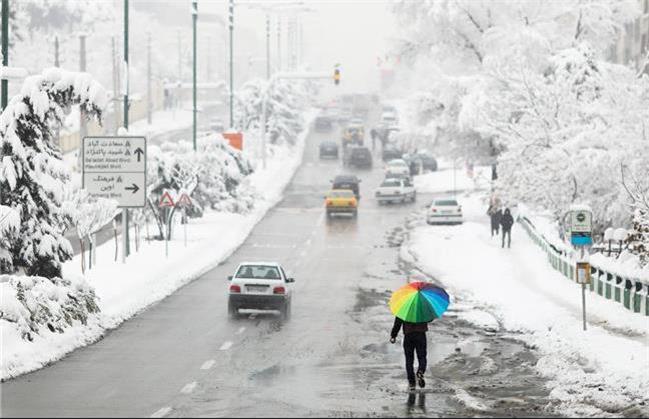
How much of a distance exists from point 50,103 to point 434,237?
30.6 meters

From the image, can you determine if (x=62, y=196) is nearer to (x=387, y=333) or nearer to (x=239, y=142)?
(x=387, y=333)

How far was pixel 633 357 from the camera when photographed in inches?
904

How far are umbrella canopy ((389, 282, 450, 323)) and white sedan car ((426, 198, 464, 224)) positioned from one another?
42087 millimetres

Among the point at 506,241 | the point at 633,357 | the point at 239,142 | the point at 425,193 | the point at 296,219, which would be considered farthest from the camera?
the point at 425,193

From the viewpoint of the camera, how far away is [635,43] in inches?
3573

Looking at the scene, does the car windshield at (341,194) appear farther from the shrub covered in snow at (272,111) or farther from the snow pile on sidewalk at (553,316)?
the shrub covered in snow at (272,111)

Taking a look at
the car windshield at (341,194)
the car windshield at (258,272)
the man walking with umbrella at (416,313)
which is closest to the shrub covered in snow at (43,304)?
the car windshield at (258,272)

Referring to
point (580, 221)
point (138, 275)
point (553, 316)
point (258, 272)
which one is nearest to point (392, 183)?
point (138, 275)

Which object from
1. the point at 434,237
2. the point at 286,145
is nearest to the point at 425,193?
the point at 434,237

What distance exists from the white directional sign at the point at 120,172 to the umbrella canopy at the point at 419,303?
20.5 meters

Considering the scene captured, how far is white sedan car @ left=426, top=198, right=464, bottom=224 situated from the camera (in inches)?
2463

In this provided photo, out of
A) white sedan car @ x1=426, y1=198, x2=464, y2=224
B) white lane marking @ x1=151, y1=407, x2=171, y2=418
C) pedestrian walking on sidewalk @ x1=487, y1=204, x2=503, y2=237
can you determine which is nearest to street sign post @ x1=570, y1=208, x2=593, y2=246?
white lane marking @ x1=151, y1=407, x2=171, y2=418

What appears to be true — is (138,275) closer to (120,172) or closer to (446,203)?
(120,172)

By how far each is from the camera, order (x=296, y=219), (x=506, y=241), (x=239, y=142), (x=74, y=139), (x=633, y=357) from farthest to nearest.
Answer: (x=74, y=139)
(x=239, y=142)
(x=296, y=219)
(x=506, y=241)
(x=633, y=357)
